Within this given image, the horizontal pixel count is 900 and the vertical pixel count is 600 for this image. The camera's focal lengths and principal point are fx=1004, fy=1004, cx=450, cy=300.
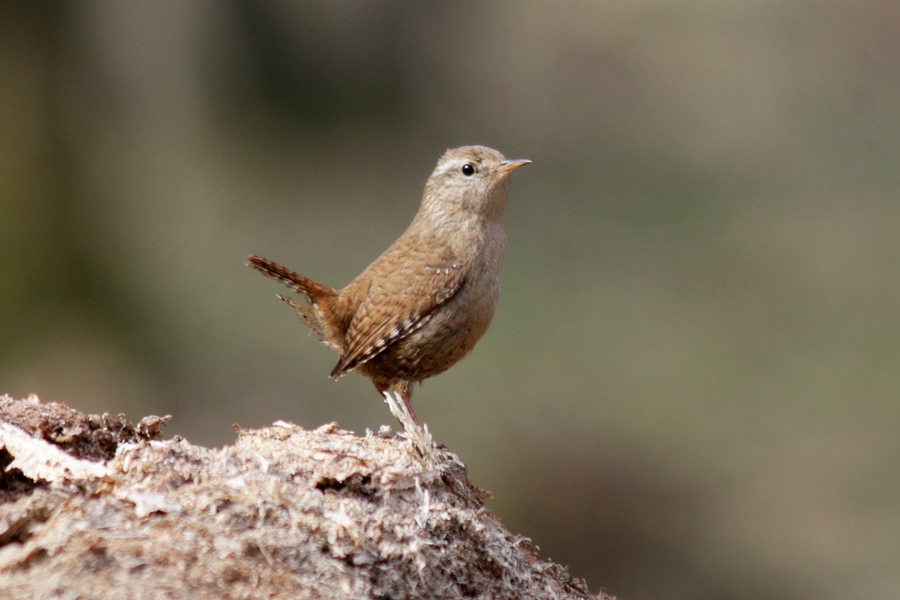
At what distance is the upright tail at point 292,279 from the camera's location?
4906mm

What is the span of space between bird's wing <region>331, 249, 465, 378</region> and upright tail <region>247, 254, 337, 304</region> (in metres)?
0.39

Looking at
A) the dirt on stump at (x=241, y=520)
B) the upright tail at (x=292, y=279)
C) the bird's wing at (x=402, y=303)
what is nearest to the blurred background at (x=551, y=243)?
the upright tail at (x=292, y=279)

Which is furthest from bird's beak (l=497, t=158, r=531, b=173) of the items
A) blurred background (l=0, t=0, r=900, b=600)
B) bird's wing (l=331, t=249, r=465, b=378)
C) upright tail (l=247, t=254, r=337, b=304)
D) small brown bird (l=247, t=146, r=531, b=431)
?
blurred background (l=0, t=0, r=900, b=600)

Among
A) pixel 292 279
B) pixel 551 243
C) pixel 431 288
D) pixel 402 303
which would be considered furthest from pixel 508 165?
pixel 551 243

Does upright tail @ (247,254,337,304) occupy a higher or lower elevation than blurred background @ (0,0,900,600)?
lower

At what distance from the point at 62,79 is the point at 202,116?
5.74 ft

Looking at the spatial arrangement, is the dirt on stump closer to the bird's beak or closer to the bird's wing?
the bird's wing

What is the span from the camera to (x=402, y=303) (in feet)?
14.6

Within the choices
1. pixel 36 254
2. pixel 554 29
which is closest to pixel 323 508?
pixel 36 254

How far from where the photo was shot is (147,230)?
37.2 feet

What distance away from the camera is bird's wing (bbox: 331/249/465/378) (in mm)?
4410

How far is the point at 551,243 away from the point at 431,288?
6980mm

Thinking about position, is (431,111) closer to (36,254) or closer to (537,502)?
(36,254)

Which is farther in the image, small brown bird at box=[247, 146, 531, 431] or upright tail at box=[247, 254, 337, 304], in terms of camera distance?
upright tail at box=[247, 254, 337, 304]
